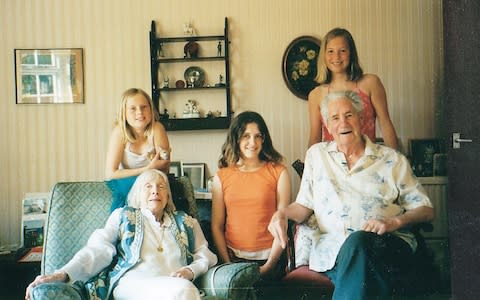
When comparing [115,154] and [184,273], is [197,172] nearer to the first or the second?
[115,154]

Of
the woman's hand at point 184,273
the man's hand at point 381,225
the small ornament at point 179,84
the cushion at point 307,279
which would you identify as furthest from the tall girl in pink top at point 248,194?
the small ornament at point 179,84

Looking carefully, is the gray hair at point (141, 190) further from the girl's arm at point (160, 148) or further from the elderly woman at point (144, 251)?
the girl's arm at point (160, 148)

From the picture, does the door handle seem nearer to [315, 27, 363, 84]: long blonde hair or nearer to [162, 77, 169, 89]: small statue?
[315, 27, 363, 84]: long blonde hair

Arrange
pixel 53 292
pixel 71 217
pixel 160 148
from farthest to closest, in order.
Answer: pixel 160 148, pixel 71 217, pixel 53 292

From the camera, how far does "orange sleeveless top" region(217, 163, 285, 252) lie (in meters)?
1.52

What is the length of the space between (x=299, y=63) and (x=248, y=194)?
730 mm

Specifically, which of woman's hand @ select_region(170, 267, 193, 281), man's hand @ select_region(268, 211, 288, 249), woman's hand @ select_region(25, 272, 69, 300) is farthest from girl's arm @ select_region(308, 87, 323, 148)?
woman's hand @ select_region(25, 272, 69, 300)

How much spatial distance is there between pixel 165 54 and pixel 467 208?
4.51ft

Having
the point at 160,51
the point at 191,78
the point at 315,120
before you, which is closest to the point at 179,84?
the point at 191,78

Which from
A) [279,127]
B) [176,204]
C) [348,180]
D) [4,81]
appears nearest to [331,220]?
[348,180]

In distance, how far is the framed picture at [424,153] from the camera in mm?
1616

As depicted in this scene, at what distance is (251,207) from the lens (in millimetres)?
1528

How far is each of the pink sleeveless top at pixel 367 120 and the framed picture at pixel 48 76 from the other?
3.25 ft

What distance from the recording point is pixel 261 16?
197cm
